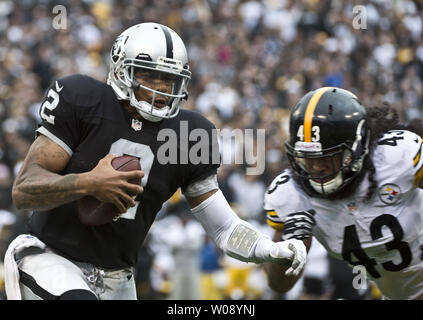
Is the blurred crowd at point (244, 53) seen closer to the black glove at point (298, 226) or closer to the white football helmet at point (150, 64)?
the black glove at point (298, 226)

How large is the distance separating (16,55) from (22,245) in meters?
8.51

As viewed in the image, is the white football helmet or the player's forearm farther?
the white football helmet

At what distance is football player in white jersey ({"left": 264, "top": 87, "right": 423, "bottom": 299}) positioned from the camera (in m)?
4.05

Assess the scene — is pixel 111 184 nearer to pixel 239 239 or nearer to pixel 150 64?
pixel 150 64

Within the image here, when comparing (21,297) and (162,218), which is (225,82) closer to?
(162,218)

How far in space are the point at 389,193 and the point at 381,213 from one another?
12cm

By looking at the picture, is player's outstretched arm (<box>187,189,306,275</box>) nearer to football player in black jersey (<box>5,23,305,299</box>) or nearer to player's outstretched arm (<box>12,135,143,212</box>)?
football player in black jersey (<box>5,23,305,299</box>)

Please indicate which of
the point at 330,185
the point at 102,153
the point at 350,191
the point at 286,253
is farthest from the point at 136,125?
the point at 350,191

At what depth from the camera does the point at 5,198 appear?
27.8 ft

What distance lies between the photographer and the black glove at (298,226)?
4039 millimetres

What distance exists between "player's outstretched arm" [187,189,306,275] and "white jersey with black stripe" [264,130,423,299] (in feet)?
1.18

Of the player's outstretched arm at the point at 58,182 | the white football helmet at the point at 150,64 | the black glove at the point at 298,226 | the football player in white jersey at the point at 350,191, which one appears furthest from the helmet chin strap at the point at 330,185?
the player's outstretched arm at the point at 58,182

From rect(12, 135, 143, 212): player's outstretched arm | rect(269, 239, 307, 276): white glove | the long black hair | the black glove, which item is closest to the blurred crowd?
the long black hair

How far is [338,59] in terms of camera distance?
1217cm
